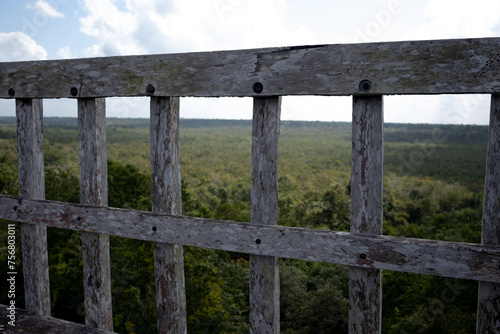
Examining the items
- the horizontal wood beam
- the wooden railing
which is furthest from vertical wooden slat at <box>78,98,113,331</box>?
the horizontal wood beam

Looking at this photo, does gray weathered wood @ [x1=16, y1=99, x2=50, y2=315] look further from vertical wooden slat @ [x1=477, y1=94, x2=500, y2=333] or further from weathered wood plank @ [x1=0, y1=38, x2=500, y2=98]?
vertical wooden slat @ [x1=477, y1=94, x2=500, y2=333]

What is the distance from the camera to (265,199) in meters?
2.56

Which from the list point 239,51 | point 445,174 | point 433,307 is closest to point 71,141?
point 445,174

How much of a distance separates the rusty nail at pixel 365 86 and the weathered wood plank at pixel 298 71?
17 mm

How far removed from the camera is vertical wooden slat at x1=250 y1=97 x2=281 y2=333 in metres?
2.50

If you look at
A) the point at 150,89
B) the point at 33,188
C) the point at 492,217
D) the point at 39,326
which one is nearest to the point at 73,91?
the point at 150,89

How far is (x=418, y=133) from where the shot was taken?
182 ft

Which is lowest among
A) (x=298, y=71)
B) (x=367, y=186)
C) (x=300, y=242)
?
(x=300, y=242)

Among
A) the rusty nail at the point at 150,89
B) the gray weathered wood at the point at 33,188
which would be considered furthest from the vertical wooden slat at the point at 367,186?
the gray weathered wood at the point at 33,188

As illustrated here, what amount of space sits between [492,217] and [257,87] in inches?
57.6

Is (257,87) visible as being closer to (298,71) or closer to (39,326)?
(298,71)

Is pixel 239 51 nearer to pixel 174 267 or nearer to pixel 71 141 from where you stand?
pixel 174 267

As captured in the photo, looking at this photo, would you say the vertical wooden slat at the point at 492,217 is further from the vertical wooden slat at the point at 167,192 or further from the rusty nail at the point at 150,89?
the rusty nail at the point at 150,89

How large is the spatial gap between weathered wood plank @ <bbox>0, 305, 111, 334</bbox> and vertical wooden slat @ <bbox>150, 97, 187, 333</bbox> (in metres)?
0.64
